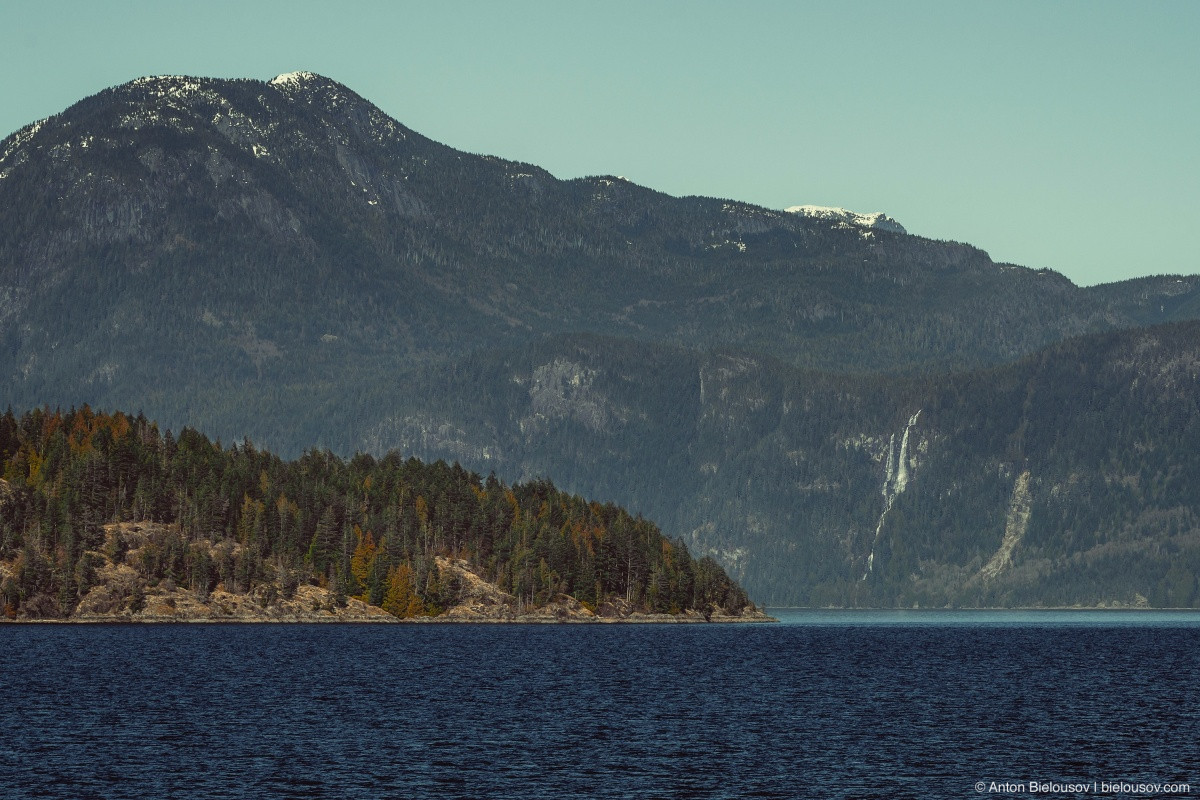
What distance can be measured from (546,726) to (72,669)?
74.9 meters

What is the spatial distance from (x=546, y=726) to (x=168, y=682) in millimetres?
54688

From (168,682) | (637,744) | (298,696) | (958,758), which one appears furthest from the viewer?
(168,682)

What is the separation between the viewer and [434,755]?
414 ft

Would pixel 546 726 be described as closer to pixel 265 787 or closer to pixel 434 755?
pixel 434 755

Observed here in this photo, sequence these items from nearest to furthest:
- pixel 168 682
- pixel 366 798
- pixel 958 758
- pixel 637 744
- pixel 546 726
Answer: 1. pixel 366 798
2. pixel 958 758
3. pixel 637 744
4. pixel 546 726
5. pixel 168 682

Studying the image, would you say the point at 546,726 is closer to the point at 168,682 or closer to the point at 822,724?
the point at 822,724

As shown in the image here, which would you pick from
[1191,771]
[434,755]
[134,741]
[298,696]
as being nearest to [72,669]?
[298,696]

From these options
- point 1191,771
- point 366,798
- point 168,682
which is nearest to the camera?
point 366,798

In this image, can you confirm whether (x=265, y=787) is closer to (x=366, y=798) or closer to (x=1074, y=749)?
(x=366, y=798)

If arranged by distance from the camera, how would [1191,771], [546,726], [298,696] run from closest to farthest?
[1191,771]
[546,726]
[298,696]

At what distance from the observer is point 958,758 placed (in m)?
125

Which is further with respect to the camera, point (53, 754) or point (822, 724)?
point (822, 724)

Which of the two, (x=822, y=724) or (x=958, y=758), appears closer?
(x=958, y=758)

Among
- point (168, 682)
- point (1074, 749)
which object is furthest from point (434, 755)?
point (168, 682)
